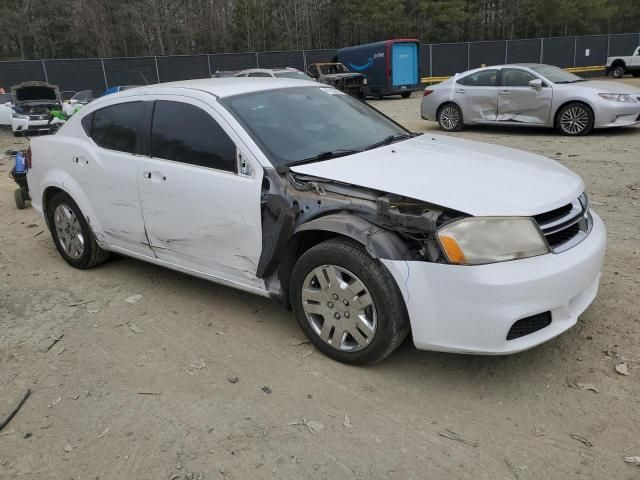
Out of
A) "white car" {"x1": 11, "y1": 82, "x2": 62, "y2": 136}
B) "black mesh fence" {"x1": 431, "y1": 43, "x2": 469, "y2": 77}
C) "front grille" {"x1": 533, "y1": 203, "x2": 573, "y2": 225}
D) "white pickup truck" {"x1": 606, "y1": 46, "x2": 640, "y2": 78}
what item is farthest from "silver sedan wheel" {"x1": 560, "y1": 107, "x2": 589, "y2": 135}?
"white pickup truck" {"x1": 606, "y1": 46, "x2": 640, "y2": 78}

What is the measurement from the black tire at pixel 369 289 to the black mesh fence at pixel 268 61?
2008cm

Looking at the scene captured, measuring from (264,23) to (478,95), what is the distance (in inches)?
1629

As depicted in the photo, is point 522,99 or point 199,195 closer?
point 199,195

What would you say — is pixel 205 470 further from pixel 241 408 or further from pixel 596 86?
pixel 596 86

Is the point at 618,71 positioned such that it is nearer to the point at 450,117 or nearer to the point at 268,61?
the point at 268,61

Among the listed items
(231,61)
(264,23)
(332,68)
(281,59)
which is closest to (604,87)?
(332,68)

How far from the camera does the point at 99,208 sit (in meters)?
4.54

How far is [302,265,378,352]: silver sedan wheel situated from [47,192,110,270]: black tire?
246cm

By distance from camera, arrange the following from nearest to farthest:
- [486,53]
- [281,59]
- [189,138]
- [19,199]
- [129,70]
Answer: [189,138]
[19,199]
[129,70]
[281,59]
[486,53]

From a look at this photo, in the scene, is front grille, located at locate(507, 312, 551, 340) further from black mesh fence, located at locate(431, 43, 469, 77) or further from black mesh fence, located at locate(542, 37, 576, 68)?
black mesh fence, located at locate(542, 37, 576, 68)

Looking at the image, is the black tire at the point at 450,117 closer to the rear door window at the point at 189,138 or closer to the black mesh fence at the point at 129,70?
the rear door window at the point at 189,138

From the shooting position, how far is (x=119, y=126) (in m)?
4.40

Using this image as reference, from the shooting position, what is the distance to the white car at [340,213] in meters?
2.80

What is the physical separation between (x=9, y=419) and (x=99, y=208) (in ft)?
6.47
